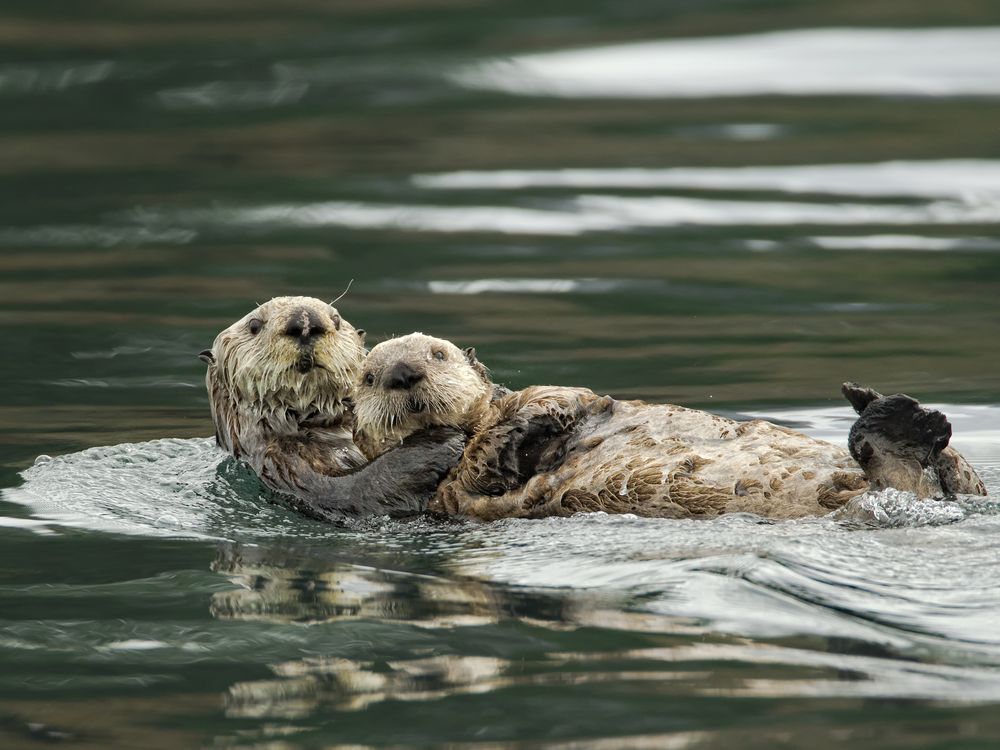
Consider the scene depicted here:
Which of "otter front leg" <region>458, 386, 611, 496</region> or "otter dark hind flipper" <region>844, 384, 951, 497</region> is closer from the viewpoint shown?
"otter dark hind flipper" <region>844, 384, 951, 497</region>

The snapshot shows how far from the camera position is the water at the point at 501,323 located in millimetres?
4328

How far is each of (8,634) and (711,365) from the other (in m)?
5.13

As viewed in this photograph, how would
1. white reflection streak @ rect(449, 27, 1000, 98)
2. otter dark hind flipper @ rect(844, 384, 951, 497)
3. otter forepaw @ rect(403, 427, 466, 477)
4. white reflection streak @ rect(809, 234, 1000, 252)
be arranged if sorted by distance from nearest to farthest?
1. otter dark hind flipper @ rect(844, 384, 951, 497)
2. otter forepaw @ rect(403, 427, 466, 477)
3. white reflection streak @ rect(809, 234, 1000, 252)
4. white reflection streak @ rect(449, 27, 1000, 98)

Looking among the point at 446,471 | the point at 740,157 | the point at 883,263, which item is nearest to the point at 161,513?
the point at 446,471

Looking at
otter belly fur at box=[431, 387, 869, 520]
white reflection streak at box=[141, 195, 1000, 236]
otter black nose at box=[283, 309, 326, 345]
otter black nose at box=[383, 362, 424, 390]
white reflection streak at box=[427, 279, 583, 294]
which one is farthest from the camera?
white reflection streak at box=[141, 195, 1000, 236]

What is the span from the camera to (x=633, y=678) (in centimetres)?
430

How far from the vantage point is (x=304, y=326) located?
6.60 m

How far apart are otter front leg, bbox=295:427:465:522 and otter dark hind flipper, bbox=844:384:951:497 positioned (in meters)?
1.76

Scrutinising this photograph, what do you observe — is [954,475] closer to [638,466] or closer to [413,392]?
[638,466]

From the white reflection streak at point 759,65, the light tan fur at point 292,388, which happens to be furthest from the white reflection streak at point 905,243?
the light tan fur at point 292,388

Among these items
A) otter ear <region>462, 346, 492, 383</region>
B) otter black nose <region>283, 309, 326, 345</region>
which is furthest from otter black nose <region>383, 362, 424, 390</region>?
otter black nose <region>283, 309, 326, 345</region>

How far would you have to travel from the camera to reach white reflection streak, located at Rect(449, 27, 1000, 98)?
14.4m

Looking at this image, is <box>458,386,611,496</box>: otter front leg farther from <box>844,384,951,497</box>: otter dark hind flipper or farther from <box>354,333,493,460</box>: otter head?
<box>844,384,951,497</box>: otter dark hind flipper

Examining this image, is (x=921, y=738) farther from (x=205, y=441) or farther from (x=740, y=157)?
(x=740, y=157)
